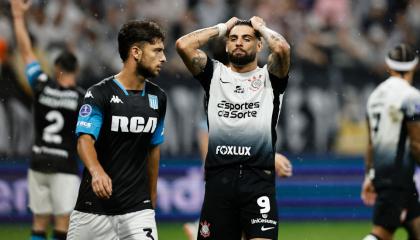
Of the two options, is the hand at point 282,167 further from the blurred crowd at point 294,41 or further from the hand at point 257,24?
the blurred crowd at point 294,41

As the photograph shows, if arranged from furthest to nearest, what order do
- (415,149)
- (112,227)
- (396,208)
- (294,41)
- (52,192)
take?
(294,41) → (52,192) → (396,208) → (415,149) → (112,227)

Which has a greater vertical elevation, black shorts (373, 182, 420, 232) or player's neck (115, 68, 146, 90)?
player's neck (115, 68, 146, 90)

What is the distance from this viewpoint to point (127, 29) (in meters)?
8.13

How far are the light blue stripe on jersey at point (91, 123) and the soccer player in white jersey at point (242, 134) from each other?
4.05 ft

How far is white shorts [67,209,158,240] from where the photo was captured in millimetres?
7887

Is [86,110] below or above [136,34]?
below

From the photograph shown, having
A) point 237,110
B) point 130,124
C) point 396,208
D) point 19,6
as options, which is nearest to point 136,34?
point 130,124

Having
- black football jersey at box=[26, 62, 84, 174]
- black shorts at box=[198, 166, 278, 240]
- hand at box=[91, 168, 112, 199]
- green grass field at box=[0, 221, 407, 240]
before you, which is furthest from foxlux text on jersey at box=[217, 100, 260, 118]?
green grass field at box=[0, 221, 407, 240]

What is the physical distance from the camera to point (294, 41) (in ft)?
56.5

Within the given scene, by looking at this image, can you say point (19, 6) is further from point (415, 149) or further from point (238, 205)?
point (415, 149)

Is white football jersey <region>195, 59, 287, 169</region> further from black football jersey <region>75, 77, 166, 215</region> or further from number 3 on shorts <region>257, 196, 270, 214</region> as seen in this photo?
black football jersey <region>75, 77, 166, 215</region>

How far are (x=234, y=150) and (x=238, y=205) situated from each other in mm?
471

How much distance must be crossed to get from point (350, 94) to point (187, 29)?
2.95m

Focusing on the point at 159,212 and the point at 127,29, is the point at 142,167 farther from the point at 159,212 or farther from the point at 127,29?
the point at 159,212
